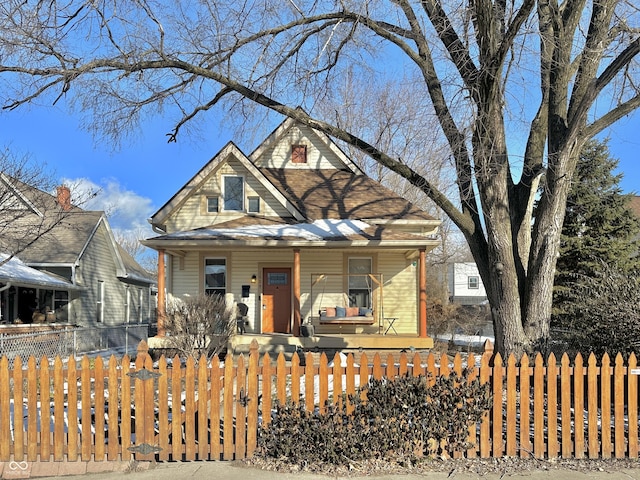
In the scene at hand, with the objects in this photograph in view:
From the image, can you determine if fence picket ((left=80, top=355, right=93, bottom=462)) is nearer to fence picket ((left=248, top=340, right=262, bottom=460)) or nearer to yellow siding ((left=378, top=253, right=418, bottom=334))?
fence picket ((left=248, top=340, right=262, bottom=460))

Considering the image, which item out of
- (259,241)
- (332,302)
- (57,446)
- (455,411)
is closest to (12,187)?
(259,241)

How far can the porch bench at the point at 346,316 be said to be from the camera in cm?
1477

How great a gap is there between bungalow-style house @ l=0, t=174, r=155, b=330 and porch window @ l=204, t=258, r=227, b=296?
4.94 meters

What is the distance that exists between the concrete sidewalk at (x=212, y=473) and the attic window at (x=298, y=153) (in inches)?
588

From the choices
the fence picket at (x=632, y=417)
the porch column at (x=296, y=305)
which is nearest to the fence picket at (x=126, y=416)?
the fence picket at (x=632, y=417)

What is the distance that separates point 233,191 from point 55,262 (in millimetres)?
8065

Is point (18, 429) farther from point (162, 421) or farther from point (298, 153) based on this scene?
point (298, 153)

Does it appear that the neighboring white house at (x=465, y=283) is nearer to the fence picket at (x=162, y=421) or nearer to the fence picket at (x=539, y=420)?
the fence picket at (x=539, y=420)

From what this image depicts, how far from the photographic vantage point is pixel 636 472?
5285 millimetres

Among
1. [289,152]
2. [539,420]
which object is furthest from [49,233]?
[539,420]

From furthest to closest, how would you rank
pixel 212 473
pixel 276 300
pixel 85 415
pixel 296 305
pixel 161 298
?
pixel 276 300
pixel 161 298
pixel 296 305
pixel 85 415
pixel 212 473

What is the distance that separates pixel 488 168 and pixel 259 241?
7495mm

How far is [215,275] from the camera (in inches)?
657

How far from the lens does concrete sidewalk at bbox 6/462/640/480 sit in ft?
16.6
